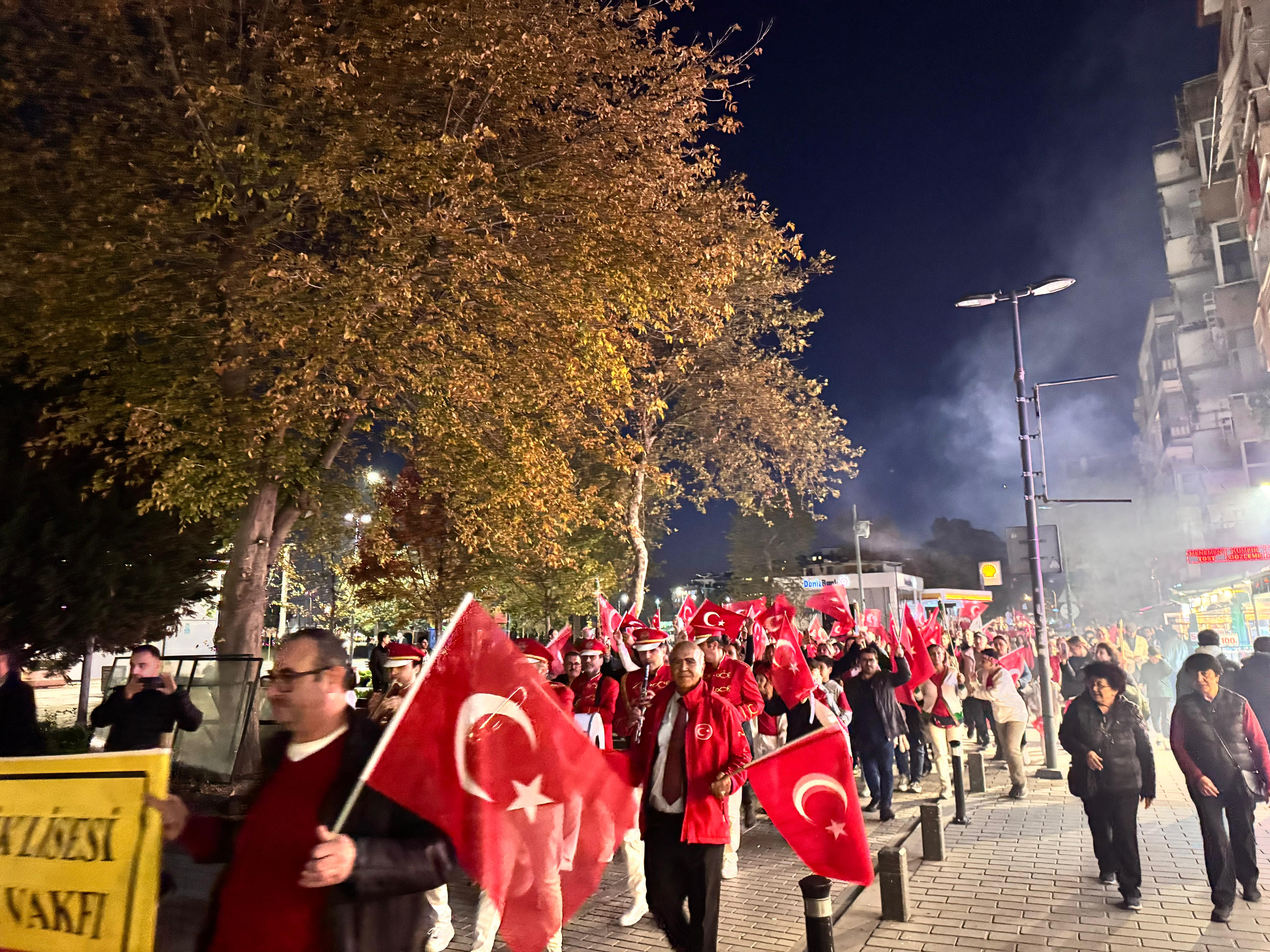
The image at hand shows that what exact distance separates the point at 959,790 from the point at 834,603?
5.06 m

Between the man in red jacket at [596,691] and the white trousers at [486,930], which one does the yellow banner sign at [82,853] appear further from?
the man in red jacket at [596,691]

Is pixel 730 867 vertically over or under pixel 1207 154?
under

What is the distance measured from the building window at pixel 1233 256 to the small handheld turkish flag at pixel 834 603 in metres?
56.8

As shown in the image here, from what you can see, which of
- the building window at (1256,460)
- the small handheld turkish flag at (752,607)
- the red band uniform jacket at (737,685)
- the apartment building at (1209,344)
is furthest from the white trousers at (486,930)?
the building window at (1256,460)

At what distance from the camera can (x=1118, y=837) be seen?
6.77m

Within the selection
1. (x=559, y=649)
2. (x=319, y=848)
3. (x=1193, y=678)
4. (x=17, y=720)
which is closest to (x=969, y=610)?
(x=559, y=649)

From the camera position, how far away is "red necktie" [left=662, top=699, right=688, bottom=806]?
5117 mm

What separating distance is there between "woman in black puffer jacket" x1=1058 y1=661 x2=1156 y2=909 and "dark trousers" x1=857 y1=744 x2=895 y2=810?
3129 millimetres

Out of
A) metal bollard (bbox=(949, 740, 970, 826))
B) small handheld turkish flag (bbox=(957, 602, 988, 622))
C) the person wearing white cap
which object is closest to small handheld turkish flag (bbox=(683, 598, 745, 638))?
the person wearing white cap

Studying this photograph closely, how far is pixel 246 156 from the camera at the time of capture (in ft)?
36.6

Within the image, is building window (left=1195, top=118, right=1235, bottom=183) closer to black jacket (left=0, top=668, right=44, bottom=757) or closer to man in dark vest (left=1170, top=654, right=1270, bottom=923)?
man in dark vest (left=1170, top=654, right=1270, bottom=923)

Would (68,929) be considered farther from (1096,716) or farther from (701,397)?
(701,397)

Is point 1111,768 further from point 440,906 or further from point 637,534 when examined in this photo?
point 637,534

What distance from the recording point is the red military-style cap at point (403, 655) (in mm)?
7461
